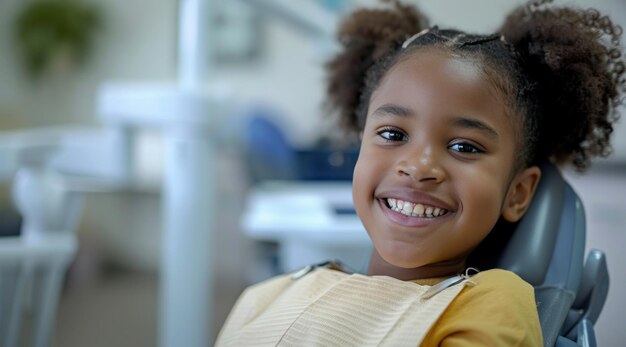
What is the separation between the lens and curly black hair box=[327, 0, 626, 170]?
0.81 metres

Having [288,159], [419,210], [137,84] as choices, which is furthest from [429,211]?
[137,84]

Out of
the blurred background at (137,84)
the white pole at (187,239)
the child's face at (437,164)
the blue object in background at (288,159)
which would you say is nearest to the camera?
the child's face at (437,164)

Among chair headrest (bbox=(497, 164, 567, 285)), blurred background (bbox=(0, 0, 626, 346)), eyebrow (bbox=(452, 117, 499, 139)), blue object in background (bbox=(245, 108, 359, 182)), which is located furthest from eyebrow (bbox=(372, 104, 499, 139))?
blurred background (bbox=(0, 0, 626, 346))

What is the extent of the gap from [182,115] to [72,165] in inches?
16.2

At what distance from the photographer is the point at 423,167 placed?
0.73m

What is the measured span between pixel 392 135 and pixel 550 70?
215 millimetres

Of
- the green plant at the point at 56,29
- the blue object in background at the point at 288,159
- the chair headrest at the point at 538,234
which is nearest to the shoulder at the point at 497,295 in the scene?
the chair headrest at the point at 538,234

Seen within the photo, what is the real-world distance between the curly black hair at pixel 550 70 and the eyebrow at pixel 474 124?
0.16 feet

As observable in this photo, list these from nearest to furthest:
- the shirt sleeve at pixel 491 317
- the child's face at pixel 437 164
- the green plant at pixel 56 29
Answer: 1. the shirt sleeve at pixel 491 317
2. the child's face at pixel 437 164
3. the green plant at pixel 56 29

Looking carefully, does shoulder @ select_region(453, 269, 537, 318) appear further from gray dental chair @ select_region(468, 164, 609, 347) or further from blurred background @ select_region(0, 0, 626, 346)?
blurred background @ select_region(0, 0, 626, 346)

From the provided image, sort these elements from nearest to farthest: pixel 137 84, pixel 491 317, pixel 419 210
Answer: pixel 491 317
pixel 419 210
pixel 137 84

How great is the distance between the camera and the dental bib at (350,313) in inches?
27.1

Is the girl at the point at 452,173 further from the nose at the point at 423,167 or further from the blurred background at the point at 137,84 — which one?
the blurred background at the point at 137,84

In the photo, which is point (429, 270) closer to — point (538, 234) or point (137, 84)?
point (538, 234)
